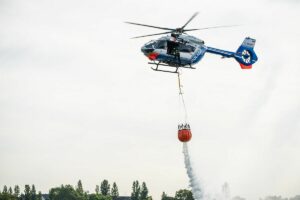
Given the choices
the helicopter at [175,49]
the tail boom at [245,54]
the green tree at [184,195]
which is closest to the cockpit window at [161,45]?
the helicopter at [175,49]

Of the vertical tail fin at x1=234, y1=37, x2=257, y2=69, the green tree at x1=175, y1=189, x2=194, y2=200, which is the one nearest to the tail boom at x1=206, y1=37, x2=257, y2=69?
the vertical tail fin at x1=234, y1=37, x2=257, y2=69

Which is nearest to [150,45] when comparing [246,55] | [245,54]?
[245,54]

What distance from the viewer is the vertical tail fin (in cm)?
8404

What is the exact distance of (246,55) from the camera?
8494 centimetres

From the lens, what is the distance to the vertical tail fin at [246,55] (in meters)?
84.0

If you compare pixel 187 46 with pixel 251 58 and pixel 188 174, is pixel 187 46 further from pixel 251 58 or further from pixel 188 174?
pixel 188 174

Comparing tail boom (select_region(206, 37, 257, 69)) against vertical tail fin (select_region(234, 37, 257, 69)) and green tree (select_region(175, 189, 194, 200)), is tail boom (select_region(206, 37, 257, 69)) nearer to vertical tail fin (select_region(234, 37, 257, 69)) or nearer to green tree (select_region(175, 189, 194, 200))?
vertical tail fin (select_region(234, 37, 257, 69))

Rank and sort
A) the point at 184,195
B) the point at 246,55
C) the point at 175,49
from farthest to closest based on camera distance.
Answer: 1. the point at 184,195
2. the point at 246,55
3. the point at 175,49

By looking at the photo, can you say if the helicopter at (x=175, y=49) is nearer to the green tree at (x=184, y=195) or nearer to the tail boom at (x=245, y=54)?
the tail boom at (x=245, y=54)

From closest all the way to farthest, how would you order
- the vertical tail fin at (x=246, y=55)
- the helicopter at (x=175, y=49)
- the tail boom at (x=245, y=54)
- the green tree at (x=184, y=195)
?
the helicopter at (x=175, y=49), the tail boom at (x=245, y=54), the vertical tail fin at (x=246, y=55), the green tree at (x=184, y=195)

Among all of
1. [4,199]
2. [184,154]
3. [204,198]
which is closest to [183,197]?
[4,199]

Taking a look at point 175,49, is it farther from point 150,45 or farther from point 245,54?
point 245,54

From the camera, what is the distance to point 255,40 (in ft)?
289

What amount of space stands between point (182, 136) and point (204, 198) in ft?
132
